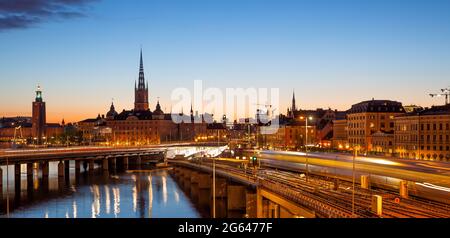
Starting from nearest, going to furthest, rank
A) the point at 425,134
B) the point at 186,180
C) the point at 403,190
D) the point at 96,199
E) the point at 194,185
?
the point at 403,190 < the point at 96,199 < the point at 194,185 < the point at 425,134 < the point at 186,180

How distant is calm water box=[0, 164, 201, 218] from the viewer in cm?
6231

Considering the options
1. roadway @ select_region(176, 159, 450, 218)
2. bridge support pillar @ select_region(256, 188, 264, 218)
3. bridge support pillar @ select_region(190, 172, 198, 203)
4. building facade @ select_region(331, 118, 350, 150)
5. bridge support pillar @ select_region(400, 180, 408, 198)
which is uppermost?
building facade @ select_region(331, 118, 350, 150)

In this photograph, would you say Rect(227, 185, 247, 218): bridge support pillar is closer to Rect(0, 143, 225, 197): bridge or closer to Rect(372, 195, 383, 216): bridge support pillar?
Rect(0, 143, 225, 197): bridge

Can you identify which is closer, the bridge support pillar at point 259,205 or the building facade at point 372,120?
the bridge support pillar at point 259,205

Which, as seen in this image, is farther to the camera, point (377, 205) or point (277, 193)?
point (277, 193)

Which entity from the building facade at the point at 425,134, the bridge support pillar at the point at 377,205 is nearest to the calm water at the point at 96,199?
the bridge support pillar at the point at 377,205

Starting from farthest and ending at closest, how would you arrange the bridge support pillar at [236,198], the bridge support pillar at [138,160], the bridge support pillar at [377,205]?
the bridge support pillar at [138,160] → the bridge support pillar at [236,198] → the bridge support pillar at [377,205]

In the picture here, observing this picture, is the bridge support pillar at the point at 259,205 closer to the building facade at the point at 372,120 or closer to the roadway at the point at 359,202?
the roadway at the point at 359,202

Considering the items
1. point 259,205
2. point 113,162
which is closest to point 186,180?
point 113,162

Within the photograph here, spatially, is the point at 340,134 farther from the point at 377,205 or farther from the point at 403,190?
the point at 377,205

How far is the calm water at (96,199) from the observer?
62312 millimetres

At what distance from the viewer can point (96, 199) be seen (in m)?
73.6

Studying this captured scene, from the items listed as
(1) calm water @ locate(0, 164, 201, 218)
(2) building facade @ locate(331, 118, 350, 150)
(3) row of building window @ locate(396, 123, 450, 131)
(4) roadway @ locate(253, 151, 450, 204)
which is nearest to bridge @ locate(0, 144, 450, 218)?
(4) roadway @ locate(253, 151, 450, 204)
